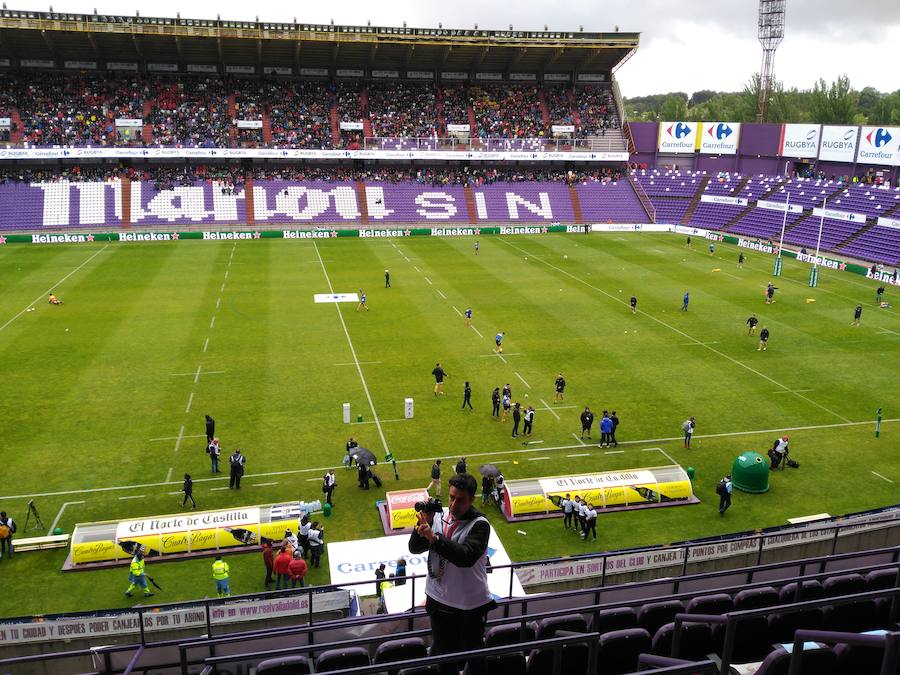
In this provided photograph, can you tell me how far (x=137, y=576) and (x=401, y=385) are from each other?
1604cm

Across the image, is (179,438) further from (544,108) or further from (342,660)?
(544,108)

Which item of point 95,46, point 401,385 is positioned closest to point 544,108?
point 95,46

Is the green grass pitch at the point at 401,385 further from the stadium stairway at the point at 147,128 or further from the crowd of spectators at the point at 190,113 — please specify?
the crowd of spectators at the point at 190,113

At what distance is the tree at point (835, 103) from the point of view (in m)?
120

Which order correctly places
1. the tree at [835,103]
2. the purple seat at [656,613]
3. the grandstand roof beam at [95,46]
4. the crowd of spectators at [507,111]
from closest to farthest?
the purple seat at [656,613] → the grandstand roof beam at [95,46] → the crowd of spectators at [507,111] → the tree at [835,103]

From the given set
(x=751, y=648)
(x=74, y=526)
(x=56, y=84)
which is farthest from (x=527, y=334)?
(x=56, y=84)

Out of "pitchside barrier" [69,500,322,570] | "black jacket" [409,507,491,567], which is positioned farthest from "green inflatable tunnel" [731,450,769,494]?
"black jacket" [409,507,491,567]

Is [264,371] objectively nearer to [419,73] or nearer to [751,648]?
[751,648]

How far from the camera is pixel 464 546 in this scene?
6457 mm

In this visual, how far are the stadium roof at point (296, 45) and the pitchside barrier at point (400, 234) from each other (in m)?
21.6

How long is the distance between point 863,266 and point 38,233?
73.0 meters

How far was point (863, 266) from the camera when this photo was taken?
193 ft

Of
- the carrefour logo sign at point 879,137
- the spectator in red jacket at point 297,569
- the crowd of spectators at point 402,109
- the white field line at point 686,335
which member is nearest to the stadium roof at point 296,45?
the crowd of spectators at point 402,109

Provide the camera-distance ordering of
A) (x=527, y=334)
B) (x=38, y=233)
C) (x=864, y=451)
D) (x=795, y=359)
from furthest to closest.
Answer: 1. (x=38, y=233)
2. (x=527, y=334)
3. (x=795, y=359)
4. (x=864, y=451)
